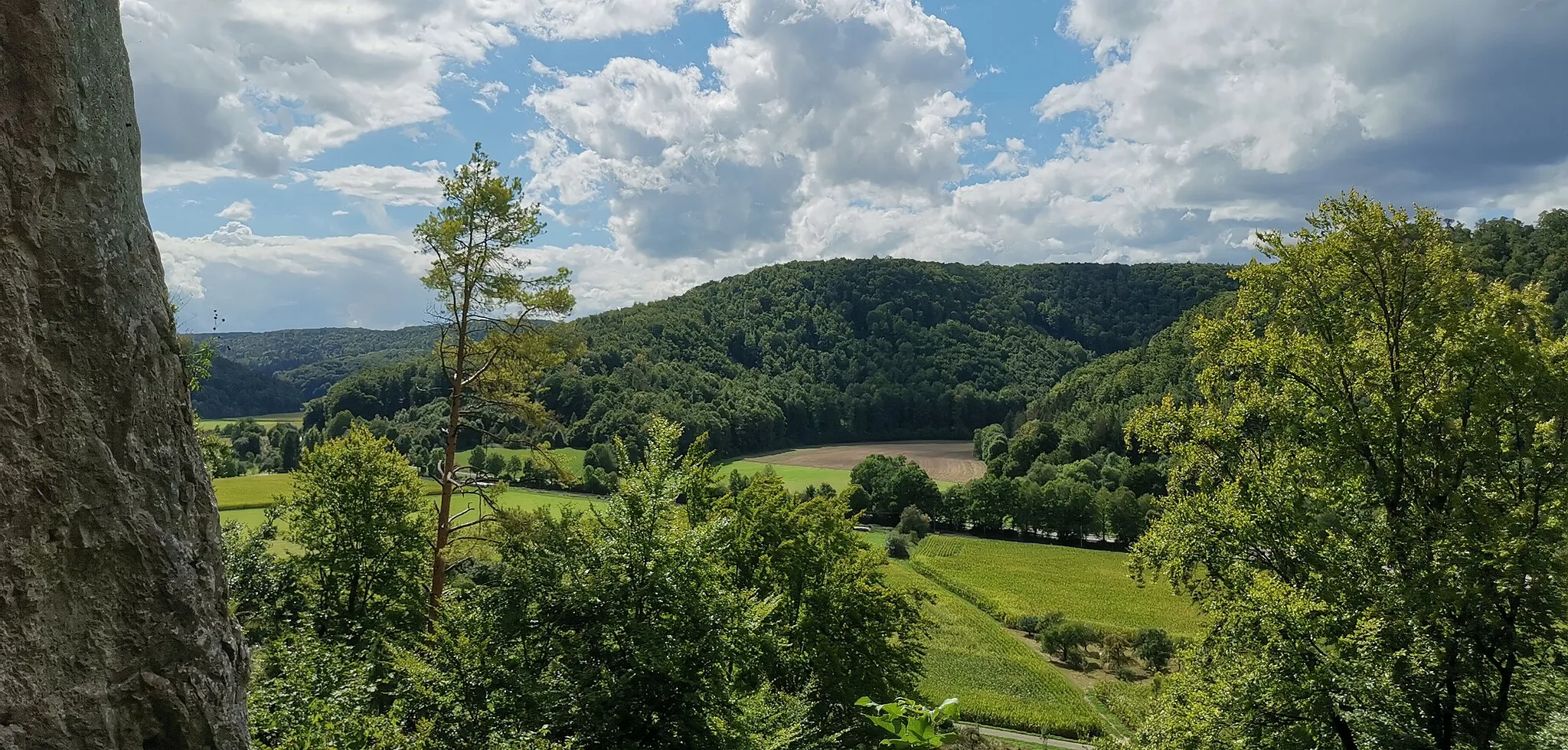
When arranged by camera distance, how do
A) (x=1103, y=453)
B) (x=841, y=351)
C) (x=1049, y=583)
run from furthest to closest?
(x=841, y=351)
(x=1103, y=453)
(x=1049, y=583)

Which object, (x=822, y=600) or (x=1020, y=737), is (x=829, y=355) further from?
(x=822, y=600)

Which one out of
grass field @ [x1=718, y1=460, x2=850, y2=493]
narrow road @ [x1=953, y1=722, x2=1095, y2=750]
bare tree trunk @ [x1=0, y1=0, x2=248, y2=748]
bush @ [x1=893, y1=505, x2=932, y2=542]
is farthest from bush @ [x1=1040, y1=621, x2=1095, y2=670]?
bare tree trunk @ [x1=0, y1=0, x2=248, y2=748]

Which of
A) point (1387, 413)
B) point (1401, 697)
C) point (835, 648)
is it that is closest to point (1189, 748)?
point (1401, 697)

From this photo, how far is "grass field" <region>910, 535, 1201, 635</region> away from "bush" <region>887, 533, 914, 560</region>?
824 millimetres

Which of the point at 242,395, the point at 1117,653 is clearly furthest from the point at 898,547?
the point at 242,395

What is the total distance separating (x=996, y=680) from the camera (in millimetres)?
39125

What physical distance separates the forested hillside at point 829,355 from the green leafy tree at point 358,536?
59620 mm

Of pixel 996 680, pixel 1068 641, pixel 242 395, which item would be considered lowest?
pixel 996 680

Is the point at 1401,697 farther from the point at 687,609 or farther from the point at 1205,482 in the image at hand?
the point at 687,609

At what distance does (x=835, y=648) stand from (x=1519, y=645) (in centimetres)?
1269

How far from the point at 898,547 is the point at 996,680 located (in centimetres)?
2870

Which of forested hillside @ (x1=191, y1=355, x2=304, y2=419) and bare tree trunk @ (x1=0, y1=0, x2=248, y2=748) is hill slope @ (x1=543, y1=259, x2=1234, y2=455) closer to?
forested hillside @ (x1=191, y1=355, x2=304, y2=419)

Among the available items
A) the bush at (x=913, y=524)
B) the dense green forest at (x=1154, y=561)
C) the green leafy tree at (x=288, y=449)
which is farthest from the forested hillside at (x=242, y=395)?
the dense green forest at (x=1154, y=561)

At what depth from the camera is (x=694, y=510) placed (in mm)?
19094
